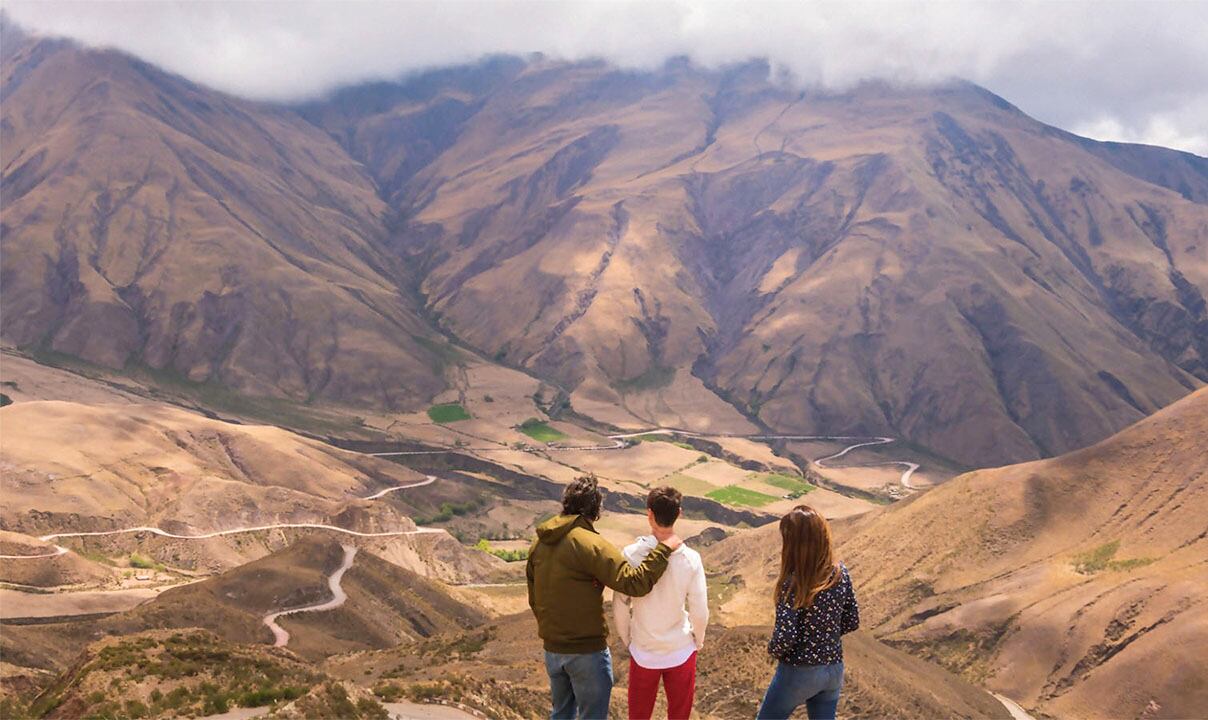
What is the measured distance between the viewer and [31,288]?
184 m

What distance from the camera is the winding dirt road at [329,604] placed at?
5334cm

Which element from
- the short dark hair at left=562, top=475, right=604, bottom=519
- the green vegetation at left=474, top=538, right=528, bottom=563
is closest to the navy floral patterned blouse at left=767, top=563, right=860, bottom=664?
the short dark hair at left=562, top=475, right=604, bottom=519

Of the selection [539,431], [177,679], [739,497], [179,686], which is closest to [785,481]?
[739,497]

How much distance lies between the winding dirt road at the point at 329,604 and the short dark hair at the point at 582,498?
4167cm

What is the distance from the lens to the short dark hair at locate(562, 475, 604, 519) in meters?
12.2

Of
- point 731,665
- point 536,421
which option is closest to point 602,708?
point 731,665

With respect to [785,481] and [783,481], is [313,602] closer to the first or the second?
[783,481]

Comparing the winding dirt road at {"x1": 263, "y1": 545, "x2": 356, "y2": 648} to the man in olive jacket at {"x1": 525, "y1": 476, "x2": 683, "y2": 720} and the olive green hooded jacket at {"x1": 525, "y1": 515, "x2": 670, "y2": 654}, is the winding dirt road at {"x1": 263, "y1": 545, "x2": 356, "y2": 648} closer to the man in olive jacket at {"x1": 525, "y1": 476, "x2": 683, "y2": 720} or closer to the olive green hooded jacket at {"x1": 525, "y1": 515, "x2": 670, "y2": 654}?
the man in olive jacket at {"x1": 525, "y1": 476, "x2": 683, "y2": 720}

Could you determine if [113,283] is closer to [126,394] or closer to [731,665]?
[126,394]

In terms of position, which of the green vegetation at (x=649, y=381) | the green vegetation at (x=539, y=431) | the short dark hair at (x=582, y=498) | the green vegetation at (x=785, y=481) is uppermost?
the short dark hair at (x=582, y=498)

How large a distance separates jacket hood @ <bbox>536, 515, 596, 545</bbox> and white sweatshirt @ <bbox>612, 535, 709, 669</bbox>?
2.01 ft

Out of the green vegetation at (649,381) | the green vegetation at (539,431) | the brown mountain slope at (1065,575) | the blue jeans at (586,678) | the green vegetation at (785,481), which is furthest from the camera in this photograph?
the green vegetation at (649,381)

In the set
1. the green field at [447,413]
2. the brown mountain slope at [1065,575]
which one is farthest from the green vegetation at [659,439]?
the brown mountain slope at [1065,575]

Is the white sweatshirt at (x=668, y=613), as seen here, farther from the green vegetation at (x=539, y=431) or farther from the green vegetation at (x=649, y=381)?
the green vegetation at (x=649, y=381)
